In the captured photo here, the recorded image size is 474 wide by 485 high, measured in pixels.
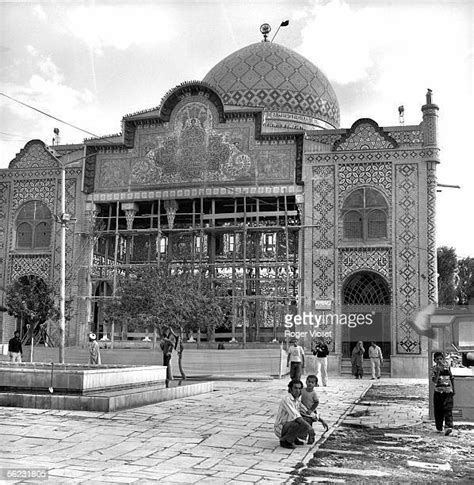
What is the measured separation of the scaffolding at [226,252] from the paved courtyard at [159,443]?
51.5ft

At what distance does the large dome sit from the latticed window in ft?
26.4

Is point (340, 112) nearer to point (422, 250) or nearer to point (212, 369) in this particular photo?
point (422, 250)

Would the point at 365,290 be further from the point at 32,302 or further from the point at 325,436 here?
the point at 325,436

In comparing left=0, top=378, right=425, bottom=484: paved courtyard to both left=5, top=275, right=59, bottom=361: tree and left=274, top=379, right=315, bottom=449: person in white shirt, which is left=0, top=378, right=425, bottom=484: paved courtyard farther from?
left=5, top=275, right=59, bottom=361: tree

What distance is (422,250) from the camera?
27797mm

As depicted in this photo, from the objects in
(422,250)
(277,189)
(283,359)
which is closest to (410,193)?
(422,250)

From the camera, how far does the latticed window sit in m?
28.7

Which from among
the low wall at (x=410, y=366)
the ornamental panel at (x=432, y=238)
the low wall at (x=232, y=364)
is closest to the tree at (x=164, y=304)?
the low wall at (x=232, y=364)

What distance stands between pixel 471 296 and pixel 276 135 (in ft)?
76.1

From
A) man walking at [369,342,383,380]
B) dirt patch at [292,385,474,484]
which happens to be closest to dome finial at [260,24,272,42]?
man walking at [369,342,383,380]

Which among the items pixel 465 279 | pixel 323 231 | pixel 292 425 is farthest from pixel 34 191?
pixel 465 279

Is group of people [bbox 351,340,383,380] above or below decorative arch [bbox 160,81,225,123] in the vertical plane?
below

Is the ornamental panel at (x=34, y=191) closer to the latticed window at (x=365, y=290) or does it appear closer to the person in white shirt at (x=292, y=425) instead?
the latticed window at (x=365, y=290)

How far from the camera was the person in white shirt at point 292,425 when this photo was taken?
9617 millimetres
